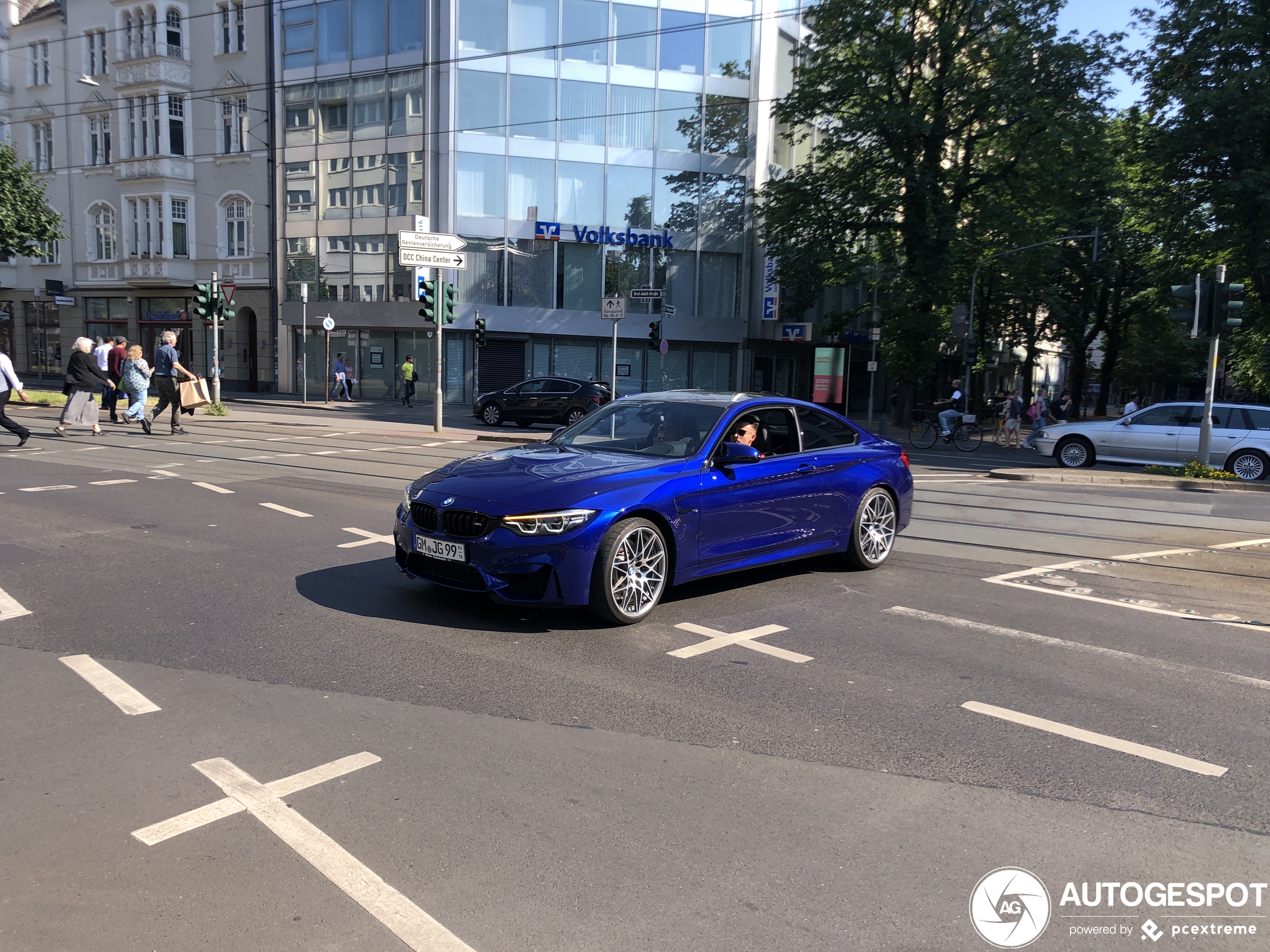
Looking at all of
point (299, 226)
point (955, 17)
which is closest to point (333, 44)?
point (299, 226)

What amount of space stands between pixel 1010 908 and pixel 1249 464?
63.9 feet

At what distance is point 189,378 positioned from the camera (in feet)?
62.7

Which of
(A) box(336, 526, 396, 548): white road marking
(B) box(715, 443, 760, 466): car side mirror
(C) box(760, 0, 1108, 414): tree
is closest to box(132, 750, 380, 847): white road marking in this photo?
(B) box(715, 443, 760, 466): car side mirror

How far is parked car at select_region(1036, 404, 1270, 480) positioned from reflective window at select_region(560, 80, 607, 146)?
22979 mm

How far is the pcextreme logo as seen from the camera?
9.68 feet

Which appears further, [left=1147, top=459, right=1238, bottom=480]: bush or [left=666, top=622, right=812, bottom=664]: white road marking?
[left=1147, top=459, right=1238, bottom=480]: bush

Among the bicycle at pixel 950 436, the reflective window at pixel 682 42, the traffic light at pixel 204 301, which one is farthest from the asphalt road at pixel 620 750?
the reflective window at pixel 682 42

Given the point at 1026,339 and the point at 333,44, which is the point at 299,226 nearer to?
the point at 333,44

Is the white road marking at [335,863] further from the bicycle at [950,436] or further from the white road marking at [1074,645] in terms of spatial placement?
the bicycle at [950,436]

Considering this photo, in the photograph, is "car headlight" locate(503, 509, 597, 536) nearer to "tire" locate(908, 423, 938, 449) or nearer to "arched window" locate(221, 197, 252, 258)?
"tire" locate(908, 423, 938, 449)

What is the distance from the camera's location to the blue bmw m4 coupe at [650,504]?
19.3 feet

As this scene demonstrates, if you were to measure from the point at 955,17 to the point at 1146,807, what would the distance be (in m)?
30.4

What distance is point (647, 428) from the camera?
7242 millimetres

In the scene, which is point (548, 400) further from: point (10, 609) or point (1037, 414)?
point (10, 609)
